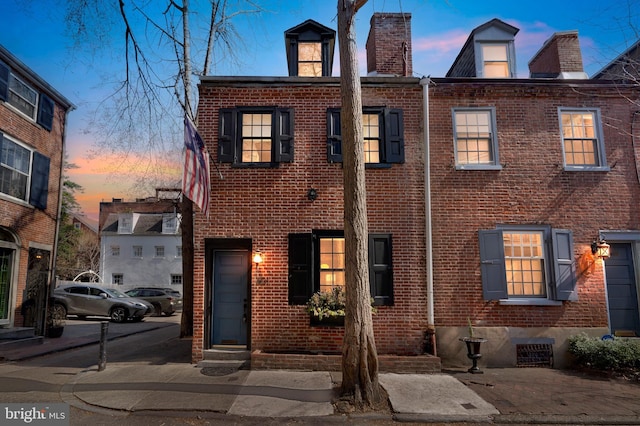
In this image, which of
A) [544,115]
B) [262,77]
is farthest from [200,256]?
[544,115]

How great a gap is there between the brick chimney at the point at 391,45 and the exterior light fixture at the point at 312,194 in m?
3.95

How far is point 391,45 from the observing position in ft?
33.6

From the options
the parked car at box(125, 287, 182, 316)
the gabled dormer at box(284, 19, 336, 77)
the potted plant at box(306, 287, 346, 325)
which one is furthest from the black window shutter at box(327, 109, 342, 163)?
the parked car at box(125, 287, 182, 316)

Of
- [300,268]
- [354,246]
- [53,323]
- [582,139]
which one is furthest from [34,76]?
[582,139]

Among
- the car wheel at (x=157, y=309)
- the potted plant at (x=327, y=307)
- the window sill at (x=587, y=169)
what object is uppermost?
the window sill at (x=587, y=169)

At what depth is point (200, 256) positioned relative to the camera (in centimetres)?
855

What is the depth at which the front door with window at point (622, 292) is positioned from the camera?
8891 mm

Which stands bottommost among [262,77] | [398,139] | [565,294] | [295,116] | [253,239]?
[565,294]

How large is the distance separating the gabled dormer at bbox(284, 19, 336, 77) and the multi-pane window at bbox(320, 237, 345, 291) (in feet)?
15.0

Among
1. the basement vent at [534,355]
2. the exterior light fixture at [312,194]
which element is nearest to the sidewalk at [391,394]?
the basement vent at [534,355]

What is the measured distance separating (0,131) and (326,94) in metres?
9.65

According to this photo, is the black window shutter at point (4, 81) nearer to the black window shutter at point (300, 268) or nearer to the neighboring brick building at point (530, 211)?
the black window shutter at point (300, 268)

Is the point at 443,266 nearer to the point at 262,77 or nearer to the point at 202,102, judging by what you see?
the point at 262,77

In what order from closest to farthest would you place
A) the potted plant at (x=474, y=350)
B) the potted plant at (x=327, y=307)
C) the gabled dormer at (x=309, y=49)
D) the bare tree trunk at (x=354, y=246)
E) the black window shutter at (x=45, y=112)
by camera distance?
1. the bare tree trunk at (x=354, y=246)
2. the potted plant at (x=474, y=350)
3. the potted plant at (x=327, y=307)
4. the gabled dormer at (x=309, y=49)
5. the black window shutter at (x=45, y=112)
